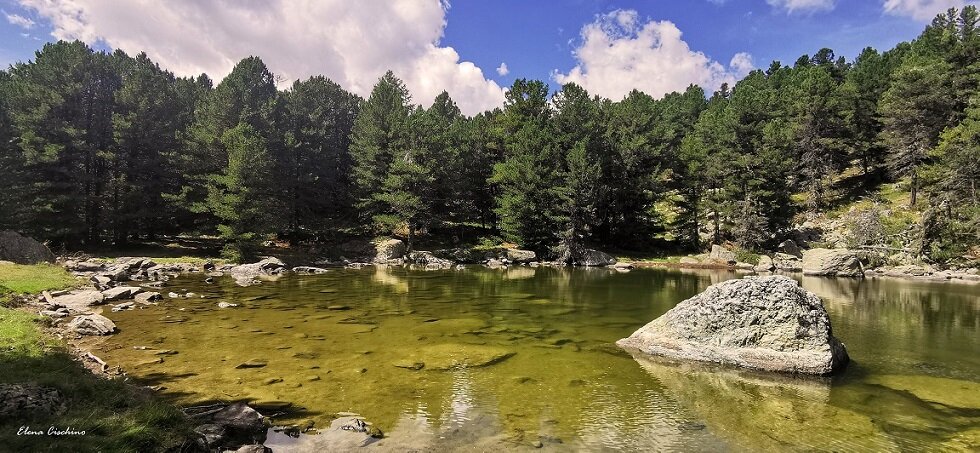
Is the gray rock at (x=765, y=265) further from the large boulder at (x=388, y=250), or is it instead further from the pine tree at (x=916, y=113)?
the large boulder at (x=388, y=250)

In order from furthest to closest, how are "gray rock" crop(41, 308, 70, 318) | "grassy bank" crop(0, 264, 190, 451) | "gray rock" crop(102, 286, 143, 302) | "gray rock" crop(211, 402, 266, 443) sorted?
"gray rock" crop(102, 286, 143, 302)
"gray rock" crop(41, 308, 70, 318)
"gray rock" crop(211, 402, 266, 443)
"grassy bank" crop(0, 264, 190, 451)

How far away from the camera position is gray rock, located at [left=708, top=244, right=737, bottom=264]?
56.9 m

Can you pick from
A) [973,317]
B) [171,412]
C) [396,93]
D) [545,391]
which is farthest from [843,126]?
[171,412]

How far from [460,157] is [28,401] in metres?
62.1

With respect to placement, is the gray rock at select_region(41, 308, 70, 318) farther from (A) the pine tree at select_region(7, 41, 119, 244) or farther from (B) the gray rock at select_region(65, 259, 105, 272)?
(A) the pine tree at select_region(7, 41, 119, 244)

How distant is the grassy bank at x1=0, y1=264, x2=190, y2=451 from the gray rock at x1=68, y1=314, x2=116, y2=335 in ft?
6.98

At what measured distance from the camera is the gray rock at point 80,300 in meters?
19.7

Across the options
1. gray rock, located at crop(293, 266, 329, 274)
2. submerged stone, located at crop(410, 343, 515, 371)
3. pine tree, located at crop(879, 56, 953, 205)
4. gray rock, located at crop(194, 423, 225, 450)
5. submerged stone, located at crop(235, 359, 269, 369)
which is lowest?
submerged stone, located at crop(235, 359, 269, 369)

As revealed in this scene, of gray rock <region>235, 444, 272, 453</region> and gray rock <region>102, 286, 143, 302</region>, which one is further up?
gray rock <region>102, 286, 143, 302</region>

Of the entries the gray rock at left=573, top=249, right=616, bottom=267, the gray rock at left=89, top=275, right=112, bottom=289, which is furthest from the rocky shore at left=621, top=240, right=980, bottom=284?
the gray rock at left=89, top=275, right=112, bottom=289

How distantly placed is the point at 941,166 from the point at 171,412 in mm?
70755

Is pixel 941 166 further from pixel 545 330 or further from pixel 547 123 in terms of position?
pixel 545 330

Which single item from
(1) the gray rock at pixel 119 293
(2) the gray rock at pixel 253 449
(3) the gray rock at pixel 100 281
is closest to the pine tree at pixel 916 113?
(2) the gray rock at pixel 253 449

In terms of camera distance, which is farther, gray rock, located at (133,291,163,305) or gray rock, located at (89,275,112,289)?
gray rock, located at (89,275,112,289)
